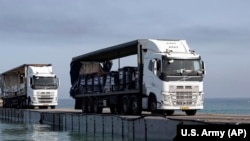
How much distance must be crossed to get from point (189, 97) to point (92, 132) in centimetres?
665

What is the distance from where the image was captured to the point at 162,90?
2392 cm

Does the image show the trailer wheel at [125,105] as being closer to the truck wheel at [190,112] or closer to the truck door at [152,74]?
the truck door at [152,74]

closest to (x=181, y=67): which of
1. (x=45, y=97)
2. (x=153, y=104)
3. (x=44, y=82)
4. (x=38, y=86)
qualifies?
(x=153, y=104)

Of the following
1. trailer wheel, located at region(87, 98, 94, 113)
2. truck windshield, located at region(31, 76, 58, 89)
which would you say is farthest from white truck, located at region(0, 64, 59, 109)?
trailer wheel, located at region(87, 98, 94, 113)

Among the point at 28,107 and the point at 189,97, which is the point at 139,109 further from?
the point at 28,107

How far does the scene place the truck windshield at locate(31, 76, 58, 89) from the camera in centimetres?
4356

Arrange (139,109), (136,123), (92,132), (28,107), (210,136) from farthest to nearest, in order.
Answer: (28,107) < (92,132) < (139,109) < (136,123) < (210,136)

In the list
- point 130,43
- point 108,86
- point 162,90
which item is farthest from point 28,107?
point 162,90

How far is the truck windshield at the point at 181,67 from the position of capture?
2408cm

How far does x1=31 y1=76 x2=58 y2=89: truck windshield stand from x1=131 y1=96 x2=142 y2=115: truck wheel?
59.7 ft

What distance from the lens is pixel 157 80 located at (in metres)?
24.2

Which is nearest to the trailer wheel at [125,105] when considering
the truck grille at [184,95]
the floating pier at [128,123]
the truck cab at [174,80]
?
the floating pier at [128,123]

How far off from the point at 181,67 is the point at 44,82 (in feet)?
70.5

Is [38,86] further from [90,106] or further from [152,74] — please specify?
[152,74]
